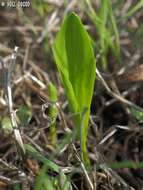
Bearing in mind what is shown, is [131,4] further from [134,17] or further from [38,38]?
[38,38]

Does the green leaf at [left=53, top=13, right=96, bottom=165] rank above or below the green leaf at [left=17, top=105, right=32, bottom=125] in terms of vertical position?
above

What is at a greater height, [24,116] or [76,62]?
[76,62]

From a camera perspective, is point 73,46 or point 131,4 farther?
point 131,4

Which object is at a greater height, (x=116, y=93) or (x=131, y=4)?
(x=131, y=4)

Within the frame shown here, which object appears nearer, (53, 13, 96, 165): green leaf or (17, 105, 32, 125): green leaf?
(53, 13, 96, 165): green leaf

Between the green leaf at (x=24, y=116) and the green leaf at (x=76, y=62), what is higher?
the green leaf at (x=76, y=62)

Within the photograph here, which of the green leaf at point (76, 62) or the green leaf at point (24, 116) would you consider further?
the green leaf at point (24, 116)

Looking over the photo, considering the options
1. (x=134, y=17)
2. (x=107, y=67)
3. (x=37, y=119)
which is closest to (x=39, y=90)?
(x=37, y=119)

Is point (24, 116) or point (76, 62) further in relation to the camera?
point (24, 116)
